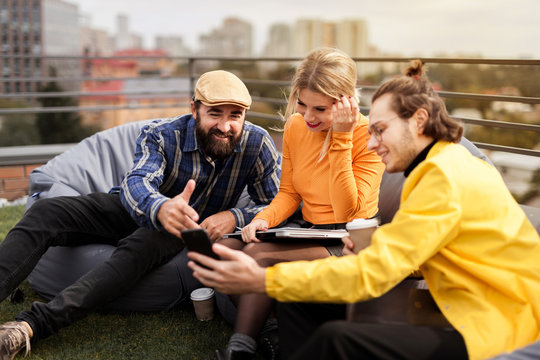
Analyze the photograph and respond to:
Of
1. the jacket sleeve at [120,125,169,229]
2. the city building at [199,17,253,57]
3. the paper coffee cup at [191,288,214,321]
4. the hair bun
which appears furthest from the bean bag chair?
the city building at [199,17,253,57]

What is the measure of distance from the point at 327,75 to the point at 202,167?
2.62ft

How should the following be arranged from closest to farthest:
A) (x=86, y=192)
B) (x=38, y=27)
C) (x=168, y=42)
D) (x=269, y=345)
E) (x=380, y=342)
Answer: (x=380, y=342) < (x=269, y=345) < (x=86, y=192) < (x=38, y=27) < (x=168, y=42)

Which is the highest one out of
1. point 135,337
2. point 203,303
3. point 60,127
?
point 203,303

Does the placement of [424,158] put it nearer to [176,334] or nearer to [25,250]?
[176,334]

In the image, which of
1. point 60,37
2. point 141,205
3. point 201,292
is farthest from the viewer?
point 60,37

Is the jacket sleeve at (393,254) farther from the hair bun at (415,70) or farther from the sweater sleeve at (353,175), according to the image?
the sweater sleeve at (353,175)

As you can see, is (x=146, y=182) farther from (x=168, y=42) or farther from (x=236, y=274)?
(x=168, y=42)

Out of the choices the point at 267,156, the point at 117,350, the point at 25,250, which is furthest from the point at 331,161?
the point at 25,250

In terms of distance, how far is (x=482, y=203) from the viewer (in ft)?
4.75

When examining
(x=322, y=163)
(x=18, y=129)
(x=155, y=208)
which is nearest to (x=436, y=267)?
(x=322, y=163)

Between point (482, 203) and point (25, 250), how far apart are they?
1879 millimetres

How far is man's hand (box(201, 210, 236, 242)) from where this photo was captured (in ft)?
8.20

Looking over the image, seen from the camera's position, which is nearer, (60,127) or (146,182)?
Answer: (146,182)

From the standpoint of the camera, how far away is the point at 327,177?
7.77ft
